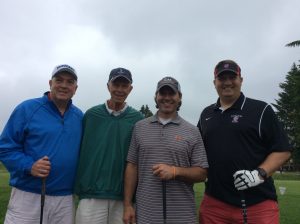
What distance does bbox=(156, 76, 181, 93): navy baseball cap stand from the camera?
5.67 metres

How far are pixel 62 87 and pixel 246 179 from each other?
2744 mm

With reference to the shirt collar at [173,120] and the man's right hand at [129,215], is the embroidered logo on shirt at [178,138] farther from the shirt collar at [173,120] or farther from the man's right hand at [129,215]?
the man's right hand at [129,215]

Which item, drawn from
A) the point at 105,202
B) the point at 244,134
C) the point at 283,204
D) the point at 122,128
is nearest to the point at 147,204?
the point at 105,202

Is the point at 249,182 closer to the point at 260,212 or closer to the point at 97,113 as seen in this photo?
the point at 260,212

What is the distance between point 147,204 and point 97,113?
4.88ft

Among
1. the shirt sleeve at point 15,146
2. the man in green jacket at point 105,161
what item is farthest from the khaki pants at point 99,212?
the shirt sleeve at point 15,146

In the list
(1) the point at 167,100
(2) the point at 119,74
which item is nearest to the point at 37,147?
(2) the point at 119,74

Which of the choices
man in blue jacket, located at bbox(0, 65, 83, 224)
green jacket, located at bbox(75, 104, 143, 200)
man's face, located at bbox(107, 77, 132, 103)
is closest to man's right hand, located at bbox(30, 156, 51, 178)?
man in blue jacket, located at bbox(0, 65, 83, 224)

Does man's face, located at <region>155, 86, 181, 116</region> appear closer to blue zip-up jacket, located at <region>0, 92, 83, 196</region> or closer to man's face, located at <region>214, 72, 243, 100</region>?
man's face, located at <region>214, 72, 243, 100</region>

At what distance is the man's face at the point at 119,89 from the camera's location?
6027 mm

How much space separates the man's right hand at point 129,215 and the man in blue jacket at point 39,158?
2.48 ft

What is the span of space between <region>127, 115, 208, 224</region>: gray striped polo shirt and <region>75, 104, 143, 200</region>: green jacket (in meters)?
0.33

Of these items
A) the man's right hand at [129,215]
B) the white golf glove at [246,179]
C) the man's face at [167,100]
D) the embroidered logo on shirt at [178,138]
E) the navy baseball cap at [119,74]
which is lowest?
the man's right hand at [129,215]

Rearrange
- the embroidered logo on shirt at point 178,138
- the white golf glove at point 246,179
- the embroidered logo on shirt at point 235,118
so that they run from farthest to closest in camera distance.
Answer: the embroidered logo on shirt at point 235,118
the embroidered logo on shirt at point 178,138
the white golf glove at point 246,179
